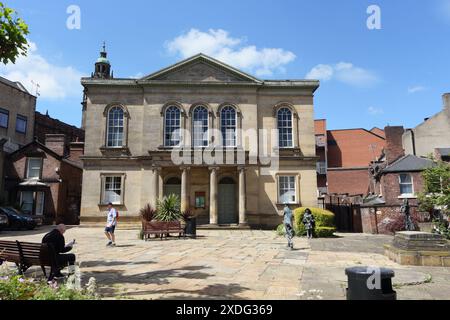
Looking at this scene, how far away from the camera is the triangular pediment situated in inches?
1040

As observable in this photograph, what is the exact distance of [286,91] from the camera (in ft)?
88.8

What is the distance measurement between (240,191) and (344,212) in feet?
31.2

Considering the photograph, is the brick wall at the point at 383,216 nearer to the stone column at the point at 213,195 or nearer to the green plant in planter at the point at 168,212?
the stone column at the point at 213,195

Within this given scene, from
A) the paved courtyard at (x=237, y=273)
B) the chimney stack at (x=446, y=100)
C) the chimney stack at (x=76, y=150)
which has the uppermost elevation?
the chimney stack at (x=446, y=100)

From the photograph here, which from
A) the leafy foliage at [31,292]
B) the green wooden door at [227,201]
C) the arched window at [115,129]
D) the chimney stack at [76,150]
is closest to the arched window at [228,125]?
the green wooden door at [227,201]

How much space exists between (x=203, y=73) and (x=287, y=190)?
11.0m

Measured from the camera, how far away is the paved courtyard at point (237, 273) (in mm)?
6656

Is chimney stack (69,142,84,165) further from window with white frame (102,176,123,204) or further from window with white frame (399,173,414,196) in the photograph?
window with white frame (399,173,414,196)

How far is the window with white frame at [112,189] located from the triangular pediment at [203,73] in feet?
26.3

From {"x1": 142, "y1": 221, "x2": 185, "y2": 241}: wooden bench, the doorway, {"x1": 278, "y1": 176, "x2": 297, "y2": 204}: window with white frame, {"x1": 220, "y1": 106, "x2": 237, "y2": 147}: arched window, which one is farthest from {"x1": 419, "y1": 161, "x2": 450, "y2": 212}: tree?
{"x1": 220, "y1": 106, "x2": 237, "y2": 147}: arched window

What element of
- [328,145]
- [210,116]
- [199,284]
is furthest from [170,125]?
[328,145]

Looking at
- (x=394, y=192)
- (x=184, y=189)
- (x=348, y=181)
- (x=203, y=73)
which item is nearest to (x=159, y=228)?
(x=184, y=189)

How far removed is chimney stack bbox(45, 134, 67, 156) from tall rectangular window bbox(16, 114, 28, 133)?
7.79 metres

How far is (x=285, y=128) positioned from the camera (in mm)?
26797
